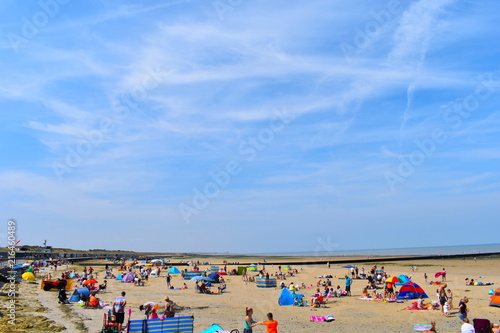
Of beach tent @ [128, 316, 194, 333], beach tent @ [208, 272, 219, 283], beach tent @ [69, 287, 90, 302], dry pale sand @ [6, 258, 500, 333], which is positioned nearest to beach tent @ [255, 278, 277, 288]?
beach tent @ [208, 272, 219, 283]

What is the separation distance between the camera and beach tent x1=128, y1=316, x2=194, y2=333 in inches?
506

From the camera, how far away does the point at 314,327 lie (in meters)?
16.9

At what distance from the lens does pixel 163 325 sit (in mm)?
13023

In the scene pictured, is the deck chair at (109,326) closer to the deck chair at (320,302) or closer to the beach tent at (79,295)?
the beach tent at (79,295)

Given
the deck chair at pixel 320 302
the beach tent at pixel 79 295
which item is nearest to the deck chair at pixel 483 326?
the deck chair at pixel 320 302

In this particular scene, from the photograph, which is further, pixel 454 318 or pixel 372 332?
pixel 454 318

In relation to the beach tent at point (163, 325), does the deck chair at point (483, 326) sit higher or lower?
lower

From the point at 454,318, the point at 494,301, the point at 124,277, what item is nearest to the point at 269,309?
the point at 454,318

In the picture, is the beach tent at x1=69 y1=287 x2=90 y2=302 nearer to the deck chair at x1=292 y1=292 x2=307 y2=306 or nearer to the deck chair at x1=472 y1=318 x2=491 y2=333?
the deck chair at x1=292 y1=292 x2=307 y2=306

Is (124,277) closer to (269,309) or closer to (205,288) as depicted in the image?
(205,288)

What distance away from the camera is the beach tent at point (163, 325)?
42.2 ft

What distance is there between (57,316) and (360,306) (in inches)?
618

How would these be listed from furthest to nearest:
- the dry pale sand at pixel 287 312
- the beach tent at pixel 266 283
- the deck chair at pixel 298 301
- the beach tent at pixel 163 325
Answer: the beach tent at pixel 266 283
the deck chair at pixel 298 301
the dry pale sand at pixel 287 312
the beach tent at pixel 163 325

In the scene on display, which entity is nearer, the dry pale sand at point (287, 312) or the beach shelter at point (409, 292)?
the dry pale sand at point (287, 312)
